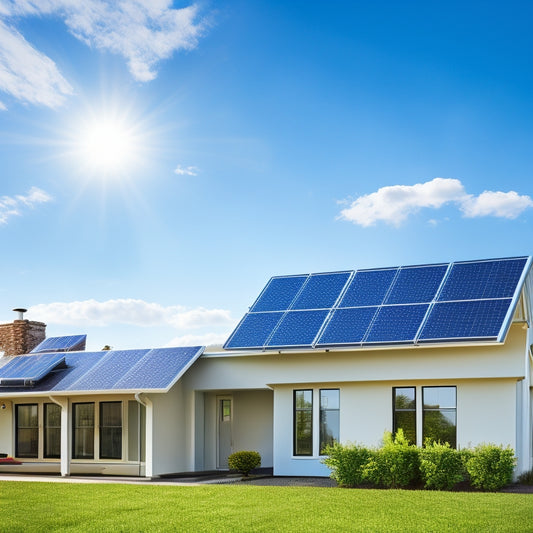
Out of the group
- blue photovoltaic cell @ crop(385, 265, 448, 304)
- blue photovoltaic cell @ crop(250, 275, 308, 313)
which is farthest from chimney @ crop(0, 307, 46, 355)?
blue photovoltaic cell @ crop(385, 265, 448, 304)

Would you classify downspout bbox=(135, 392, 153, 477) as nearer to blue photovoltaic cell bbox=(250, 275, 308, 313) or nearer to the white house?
the white house

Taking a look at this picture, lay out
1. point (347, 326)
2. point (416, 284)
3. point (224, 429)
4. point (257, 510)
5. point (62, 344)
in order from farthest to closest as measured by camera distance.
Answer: point (62, 344)
point (224, 429)
point (416, 284)
point (347, 326)
point (257, 510)

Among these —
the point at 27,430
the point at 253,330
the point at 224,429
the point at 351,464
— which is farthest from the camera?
the point at 27,430

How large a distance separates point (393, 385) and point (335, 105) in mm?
8342

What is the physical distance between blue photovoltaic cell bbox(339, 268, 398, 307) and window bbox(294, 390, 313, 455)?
112 inches

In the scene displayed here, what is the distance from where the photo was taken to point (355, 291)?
2273 centimetres

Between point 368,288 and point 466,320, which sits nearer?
point 466,320

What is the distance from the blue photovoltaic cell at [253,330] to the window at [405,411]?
3.99m

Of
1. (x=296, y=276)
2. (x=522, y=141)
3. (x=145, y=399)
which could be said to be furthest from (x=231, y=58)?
(x=145, y=399)

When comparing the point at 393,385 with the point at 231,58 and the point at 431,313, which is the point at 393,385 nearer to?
→ the point at 431,313

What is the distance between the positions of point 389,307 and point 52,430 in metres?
11.9

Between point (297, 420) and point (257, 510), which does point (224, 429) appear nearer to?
point (297, 420)

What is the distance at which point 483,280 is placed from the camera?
68.3ft

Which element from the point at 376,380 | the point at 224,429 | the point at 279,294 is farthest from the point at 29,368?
the point at 376,380
